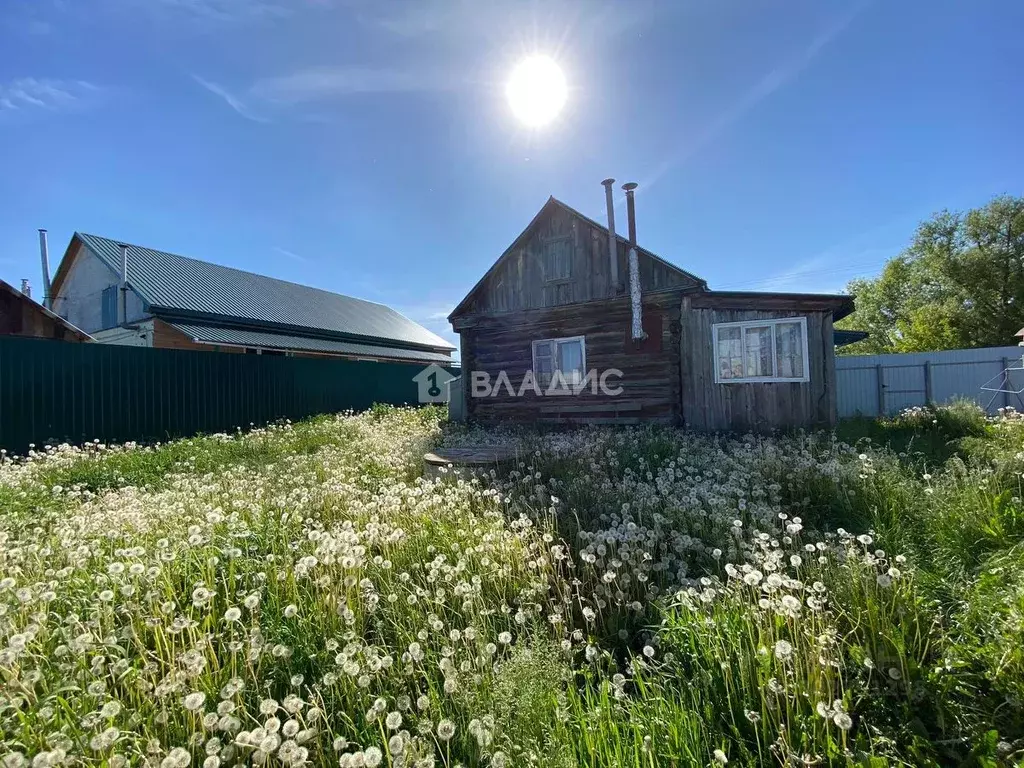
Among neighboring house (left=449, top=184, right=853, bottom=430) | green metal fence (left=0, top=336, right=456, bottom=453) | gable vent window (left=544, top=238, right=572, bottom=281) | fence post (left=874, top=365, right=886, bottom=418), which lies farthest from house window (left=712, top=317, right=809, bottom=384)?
green metal fence (left=0, top=336, right=456, bottom=453)

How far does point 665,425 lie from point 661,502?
6315 millimetres

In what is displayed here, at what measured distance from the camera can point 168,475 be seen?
20.0ft

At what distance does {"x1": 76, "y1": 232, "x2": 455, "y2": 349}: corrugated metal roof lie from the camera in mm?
18031

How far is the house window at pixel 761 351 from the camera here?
9.08 meters

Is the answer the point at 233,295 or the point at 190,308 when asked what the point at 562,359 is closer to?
the point at 190,308

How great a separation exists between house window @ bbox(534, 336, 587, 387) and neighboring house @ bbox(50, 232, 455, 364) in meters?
10.8

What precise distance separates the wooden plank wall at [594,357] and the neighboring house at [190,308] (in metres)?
9.40

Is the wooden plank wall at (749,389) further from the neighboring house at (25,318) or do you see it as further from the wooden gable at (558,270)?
the neighboring house at (25,318)

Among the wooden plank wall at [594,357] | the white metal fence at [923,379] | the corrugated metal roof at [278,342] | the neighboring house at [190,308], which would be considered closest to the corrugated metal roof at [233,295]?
the neighboring house at [190,308]

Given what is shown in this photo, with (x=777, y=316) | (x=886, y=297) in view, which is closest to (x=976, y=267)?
(x=886, y=297)

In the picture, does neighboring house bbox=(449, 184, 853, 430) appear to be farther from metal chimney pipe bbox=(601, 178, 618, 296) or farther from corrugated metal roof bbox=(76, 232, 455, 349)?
corrugated metal roof bbox=(76, 232, 455, 349)

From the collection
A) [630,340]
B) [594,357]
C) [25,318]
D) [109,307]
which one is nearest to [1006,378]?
[630,340]

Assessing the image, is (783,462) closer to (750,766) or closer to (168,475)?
(750,766)

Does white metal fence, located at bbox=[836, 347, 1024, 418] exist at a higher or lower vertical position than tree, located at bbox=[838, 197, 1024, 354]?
lower
